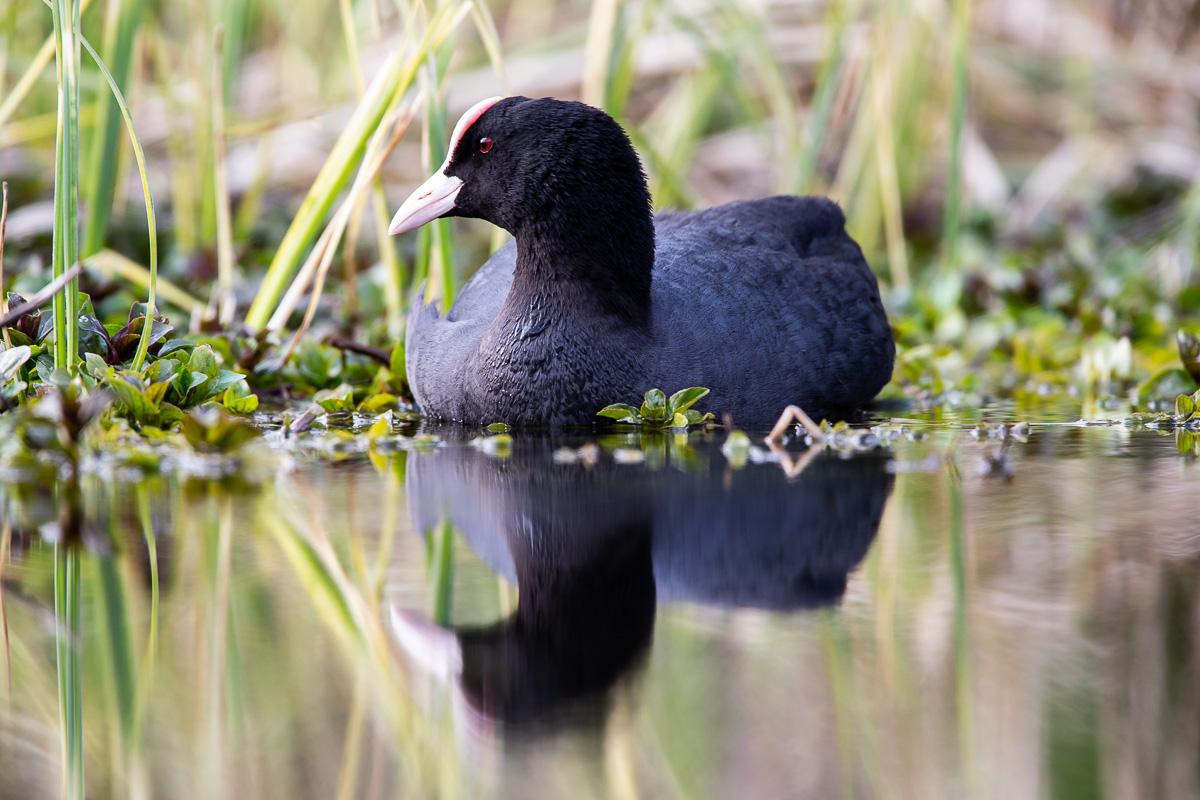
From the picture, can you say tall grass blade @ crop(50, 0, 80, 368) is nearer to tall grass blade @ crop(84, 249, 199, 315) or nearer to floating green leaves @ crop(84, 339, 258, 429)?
A: floating green leaves @ crop(84, 339, 258, 429)

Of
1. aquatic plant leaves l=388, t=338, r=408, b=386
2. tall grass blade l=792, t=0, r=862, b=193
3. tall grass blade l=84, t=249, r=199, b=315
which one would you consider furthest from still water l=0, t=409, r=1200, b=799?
tall grass blade l=792, t=0, r=862, b=193

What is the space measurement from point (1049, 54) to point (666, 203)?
11.6 ft

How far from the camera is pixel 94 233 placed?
404 cm

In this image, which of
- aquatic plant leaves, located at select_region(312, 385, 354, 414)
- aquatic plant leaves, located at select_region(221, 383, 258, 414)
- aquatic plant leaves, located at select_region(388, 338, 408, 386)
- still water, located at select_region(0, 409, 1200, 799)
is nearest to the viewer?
still water, located at select_region(0, 409, 1200, 799)

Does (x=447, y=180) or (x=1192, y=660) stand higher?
(x=447, y=180)

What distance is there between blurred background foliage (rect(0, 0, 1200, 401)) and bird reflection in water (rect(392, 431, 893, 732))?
132 cm

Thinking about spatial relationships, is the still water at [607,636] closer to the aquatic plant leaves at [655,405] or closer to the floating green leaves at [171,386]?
the floating green leaves at [171,386]

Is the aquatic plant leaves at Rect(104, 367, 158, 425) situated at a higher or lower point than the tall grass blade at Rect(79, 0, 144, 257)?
lower

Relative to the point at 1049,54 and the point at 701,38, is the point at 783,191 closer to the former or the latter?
the point at 701,38

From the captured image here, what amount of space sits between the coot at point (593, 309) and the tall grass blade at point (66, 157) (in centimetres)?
93

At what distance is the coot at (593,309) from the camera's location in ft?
10.0

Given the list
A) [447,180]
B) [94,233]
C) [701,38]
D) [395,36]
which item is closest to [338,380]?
[447,180]

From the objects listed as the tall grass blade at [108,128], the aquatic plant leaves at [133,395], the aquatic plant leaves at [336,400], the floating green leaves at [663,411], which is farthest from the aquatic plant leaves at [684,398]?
the tall grass blade at [108,128]

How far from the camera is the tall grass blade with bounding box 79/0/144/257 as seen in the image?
399 cm
